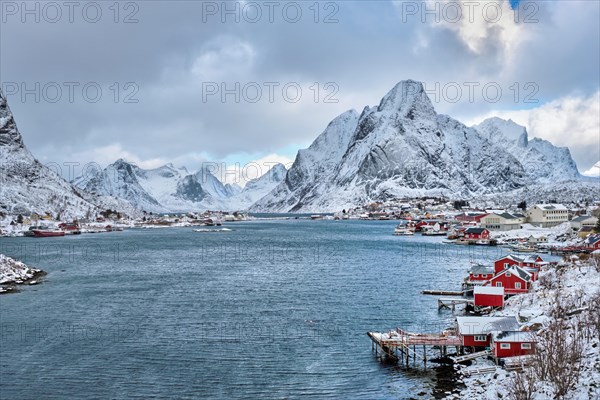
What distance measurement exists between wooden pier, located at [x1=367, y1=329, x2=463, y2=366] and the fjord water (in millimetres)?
1042

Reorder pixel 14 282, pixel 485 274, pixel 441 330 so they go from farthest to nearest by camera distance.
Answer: pixel 14 282
pixel 485 274
pixel 441 330

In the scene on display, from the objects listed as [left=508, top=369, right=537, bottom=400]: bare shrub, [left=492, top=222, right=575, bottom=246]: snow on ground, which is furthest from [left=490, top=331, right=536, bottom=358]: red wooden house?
[left=492, top=222, right=575, bottom=246]: snow on ground

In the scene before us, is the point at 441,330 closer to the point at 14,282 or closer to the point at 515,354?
the point at 515,354

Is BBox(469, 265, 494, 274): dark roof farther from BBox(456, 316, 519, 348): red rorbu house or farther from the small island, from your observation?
the small island

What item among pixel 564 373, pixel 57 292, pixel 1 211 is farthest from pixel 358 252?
pixel 1 211

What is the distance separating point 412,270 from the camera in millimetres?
68125

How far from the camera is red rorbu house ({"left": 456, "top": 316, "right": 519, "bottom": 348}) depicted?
30820 millimetres

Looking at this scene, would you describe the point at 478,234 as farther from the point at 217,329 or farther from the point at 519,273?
the point at 217,329

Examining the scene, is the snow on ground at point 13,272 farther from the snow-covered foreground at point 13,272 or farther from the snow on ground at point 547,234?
the snow on ground at point 547,234

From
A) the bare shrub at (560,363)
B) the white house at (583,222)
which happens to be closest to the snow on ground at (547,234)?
the white house at (583,222)

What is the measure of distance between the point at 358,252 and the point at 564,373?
230 feet

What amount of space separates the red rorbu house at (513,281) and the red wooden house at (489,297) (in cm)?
333

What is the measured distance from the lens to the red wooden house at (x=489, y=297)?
140 feet

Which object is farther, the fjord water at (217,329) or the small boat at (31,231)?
the small boat at (31,231)
